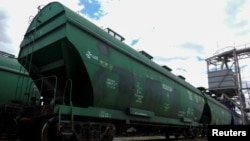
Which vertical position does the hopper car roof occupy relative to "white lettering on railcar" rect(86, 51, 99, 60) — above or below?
above

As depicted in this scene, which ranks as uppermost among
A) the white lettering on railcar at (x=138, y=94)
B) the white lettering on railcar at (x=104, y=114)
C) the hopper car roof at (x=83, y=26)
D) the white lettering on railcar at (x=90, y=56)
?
the hopper car roof at (x=83, y=26)

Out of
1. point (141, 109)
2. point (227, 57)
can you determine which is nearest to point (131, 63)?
point (141, 109)

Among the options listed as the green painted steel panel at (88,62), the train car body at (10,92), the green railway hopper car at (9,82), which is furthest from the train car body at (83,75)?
the green railway hopper car at (9,82)

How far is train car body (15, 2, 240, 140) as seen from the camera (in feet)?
20.5

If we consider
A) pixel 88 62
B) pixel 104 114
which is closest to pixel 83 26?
pixel 88 62

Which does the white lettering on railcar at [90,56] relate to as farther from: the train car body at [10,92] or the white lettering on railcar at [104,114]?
the train car body at [10,92]

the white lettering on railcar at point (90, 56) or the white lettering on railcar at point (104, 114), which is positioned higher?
the white lettering on railcar at point (90, 56)

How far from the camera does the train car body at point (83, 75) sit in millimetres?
6246

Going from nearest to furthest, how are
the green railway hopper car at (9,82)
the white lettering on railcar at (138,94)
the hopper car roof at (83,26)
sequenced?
1. the hopper car roof at (83,26)
2. the white lettering on railcar at (138,94)
3. the green railway hopper car at (9,82)

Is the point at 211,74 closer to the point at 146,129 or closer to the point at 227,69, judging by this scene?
the point at 227,69

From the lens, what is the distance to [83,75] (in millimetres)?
6477

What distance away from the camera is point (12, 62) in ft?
32.2

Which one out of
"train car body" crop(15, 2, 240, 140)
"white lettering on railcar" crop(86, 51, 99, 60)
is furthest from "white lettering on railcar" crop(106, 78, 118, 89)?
"white lettering on railcar" crop(86, 51, 99, 60)

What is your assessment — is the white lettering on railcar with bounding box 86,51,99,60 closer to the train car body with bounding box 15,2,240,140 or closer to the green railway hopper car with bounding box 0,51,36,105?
the train car body with bounding box 15,2,240,140
